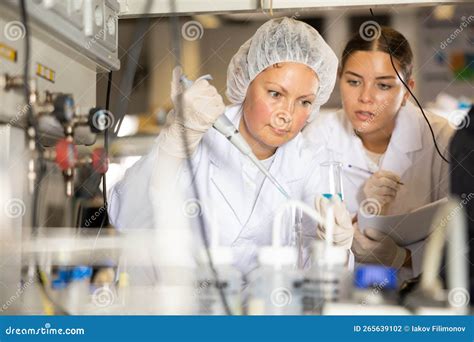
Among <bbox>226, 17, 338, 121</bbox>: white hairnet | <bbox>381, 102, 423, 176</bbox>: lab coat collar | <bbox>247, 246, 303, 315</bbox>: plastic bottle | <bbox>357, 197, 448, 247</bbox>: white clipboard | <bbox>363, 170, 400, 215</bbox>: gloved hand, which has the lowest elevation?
<bbox>247, 246, 303, 315</bbox>: plastic bottle

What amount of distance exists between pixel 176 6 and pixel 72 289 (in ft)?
2.79

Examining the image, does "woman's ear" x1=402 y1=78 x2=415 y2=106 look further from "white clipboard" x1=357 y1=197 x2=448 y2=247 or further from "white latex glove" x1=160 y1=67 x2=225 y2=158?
"white latex glove" x1=160 y1=67 x2=225 y2=158

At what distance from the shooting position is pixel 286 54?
68.3 inches

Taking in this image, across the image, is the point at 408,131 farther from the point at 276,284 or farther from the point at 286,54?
the point at 276,284

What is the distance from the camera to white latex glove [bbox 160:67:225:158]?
5.74 ft

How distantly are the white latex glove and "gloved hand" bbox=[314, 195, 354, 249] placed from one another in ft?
1.24

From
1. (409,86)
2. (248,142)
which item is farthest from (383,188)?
(248,142)

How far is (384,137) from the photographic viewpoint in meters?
1.74

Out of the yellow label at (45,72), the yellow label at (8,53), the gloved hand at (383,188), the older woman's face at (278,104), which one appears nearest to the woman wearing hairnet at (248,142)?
the older woman's face at (278,104)

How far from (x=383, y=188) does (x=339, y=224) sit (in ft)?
0.52

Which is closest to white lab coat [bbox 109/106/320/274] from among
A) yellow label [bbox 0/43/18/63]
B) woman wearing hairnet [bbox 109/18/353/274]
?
woman wearing hairnet [bbox 109/18/353/274]

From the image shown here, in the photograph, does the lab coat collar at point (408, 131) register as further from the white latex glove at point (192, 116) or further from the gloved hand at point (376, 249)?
the white latex glove at point (192, 116)

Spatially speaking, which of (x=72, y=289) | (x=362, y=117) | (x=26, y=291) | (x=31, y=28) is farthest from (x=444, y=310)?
(x=31, y=28)
